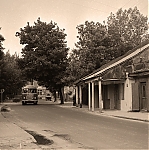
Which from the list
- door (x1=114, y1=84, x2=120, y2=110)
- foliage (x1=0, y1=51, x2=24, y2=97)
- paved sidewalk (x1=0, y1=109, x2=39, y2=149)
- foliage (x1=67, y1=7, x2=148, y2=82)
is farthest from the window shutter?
foliage (x1=0, y1=51, x2=24, y2=97)

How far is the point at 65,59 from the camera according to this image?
45.4m

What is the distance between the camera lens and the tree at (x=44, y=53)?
143 feet

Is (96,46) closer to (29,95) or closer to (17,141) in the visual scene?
(29,95)

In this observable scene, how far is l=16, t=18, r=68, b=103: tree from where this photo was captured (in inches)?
1711

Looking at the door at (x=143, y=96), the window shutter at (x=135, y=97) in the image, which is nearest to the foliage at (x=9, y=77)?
the window shutter at (x=135, y=97)

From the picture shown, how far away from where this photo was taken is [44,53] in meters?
44.3

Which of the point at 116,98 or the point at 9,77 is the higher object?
the point at 9,77

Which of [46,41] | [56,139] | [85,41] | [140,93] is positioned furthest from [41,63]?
[56,139]

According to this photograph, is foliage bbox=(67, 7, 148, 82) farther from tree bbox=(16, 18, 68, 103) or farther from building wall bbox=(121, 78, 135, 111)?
building wall bbox=(121, 78, 135, 111)

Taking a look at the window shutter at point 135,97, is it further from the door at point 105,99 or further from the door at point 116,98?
the door at point 105,99

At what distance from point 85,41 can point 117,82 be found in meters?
12.5

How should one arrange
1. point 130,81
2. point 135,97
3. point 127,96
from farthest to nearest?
1. point 130,81
2. point 127,96
3. point 135,97

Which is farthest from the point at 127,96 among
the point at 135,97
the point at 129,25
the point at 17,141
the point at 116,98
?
the point at 129,25

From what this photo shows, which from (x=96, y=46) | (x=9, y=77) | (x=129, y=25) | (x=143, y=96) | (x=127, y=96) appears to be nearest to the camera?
(x=143, y=96)
